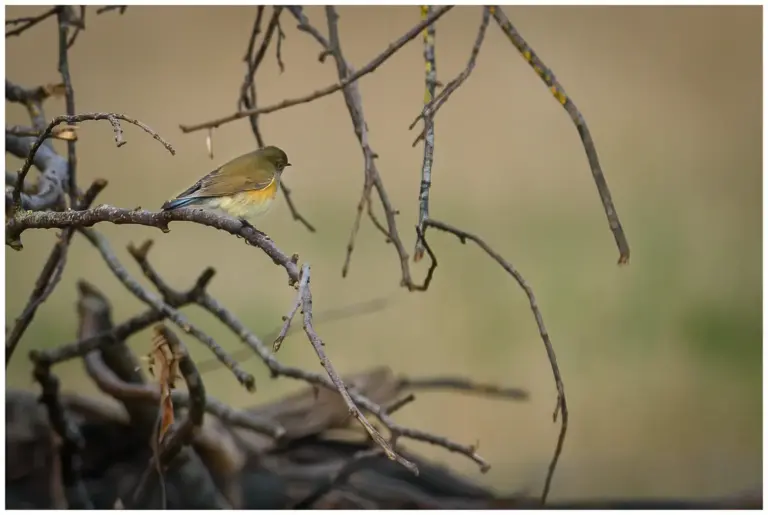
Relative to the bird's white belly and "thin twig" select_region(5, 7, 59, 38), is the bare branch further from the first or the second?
the bird's white belly

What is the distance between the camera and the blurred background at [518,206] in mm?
1054

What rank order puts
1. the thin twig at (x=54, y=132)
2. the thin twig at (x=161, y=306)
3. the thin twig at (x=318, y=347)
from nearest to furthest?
the thin twig at (x=318, y=347) → the thin twig at (x=54, y=132) → the thin twig at (x=161, y=306)

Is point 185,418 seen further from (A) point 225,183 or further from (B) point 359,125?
(B) point 359,125

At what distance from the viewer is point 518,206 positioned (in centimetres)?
109

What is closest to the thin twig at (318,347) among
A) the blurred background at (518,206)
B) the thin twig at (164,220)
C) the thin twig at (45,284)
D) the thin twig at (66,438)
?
the thin twig at (164,220)

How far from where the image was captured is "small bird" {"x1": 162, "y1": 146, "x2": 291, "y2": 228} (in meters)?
0.93

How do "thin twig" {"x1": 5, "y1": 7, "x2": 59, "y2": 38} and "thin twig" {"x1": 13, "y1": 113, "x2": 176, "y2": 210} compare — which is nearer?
"thin twig" {"x1": 13, "y1": 113, "x2": 176, "y2": 210}

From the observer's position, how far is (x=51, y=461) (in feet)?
3.74

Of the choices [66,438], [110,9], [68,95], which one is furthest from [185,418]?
[110,9]

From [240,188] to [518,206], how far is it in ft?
1.21

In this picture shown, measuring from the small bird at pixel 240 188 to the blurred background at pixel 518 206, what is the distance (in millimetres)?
50

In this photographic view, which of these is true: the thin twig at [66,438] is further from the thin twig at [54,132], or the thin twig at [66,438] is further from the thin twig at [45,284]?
the thin twig at [54,132]

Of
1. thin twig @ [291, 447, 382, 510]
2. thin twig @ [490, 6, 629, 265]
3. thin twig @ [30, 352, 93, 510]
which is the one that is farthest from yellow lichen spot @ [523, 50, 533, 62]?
thin twig @ [30, 352, 93, 510]

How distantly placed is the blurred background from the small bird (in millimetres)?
50
